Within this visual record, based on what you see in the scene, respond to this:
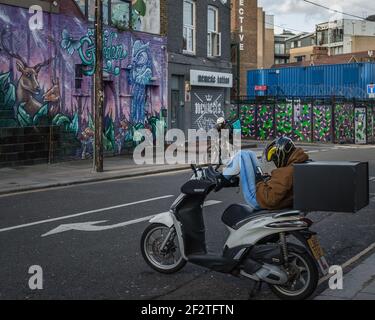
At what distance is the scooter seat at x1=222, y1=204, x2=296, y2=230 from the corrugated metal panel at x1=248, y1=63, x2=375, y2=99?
32.6 meters

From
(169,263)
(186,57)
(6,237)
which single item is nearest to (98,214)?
(6,237)

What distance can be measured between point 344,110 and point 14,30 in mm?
20158

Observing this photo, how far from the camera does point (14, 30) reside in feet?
55.6

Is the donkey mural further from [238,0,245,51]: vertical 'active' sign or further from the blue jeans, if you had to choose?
[238,0,245,51]: vertical 'active' sign

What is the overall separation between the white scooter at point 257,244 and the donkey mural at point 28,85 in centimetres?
1248

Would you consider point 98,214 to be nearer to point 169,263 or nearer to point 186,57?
point 169,263

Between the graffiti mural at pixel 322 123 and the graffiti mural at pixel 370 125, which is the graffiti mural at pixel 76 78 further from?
the graffiti mural at pixel 370 125

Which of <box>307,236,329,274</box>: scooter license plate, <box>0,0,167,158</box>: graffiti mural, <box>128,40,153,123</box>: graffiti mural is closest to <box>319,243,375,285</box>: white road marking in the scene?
<box>307,236,329,274</box>: scooter license plate

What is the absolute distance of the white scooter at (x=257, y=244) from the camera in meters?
5.22

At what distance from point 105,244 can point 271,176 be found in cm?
291

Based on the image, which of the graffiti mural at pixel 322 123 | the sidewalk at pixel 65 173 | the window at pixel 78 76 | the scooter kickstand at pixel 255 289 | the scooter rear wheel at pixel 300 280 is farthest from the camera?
the graffiti mural at pixel 322 123

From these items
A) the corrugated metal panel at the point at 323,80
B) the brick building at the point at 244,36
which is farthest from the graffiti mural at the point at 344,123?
the brick building at the point at 244,36

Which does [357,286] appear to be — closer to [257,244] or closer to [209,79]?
[257,244]

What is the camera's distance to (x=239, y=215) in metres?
5.56
